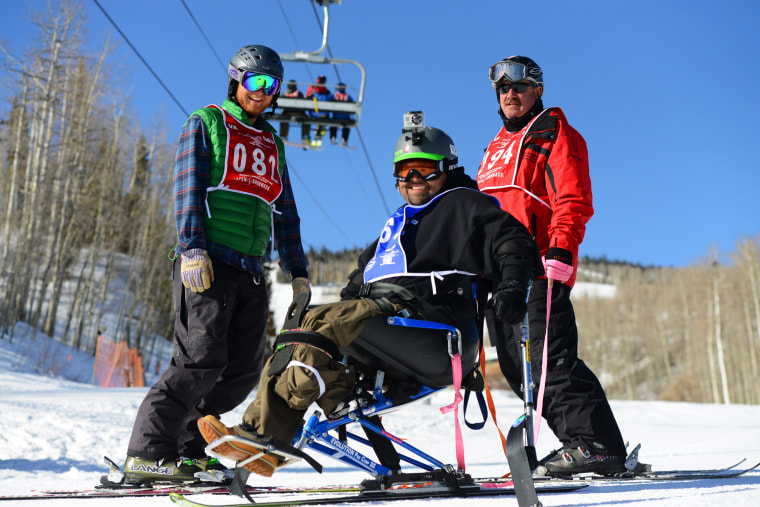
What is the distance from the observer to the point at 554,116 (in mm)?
3082

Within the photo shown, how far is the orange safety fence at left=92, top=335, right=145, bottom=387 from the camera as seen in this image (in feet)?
55.9

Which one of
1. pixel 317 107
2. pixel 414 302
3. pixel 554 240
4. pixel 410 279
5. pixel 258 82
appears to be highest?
pixel 317 107

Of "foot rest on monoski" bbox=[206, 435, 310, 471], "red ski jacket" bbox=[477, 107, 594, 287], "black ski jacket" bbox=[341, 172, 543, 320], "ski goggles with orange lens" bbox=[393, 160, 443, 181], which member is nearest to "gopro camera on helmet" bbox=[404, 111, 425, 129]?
"ski goggles with orange lens" bbox=[393, 160, 443, 181]

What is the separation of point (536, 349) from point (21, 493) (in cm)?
225

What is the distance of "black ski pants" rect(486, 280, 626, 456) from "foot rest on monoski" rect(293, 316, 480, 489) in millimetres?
499

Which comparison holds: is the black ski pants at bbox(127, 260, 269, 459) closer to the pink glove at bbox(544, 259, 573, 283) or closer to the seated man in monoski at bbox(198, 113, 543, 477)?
the seated man in monoski at bbox(198, 113, 543, 477)

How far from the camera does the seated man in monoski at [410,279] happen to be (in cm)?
197

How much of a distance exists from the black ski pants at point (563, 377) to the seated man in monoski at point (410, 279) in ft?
1.44

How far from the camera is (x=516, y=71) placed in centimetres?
319

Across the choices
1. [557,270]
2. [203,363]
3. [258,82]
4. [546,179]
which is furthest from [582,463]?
[258,82]

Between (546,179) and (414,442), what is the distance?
3743 mm

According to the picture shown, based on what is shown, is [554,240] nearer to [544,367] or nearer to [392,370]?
[544,367]

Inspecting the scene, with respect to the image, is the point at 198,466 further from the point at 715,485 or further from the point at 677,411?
the point at 677,411

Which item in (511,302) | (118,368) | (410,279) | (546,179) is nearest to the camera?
(511,302)
